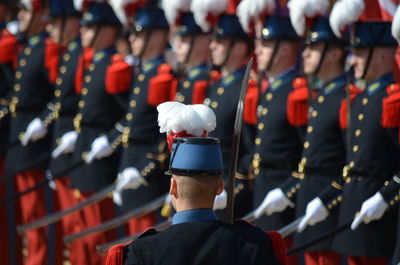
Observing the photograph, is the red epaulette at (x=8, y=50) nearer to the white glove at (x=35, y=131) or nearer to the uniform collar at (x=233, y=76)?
the white glove at (x=35, y=131)

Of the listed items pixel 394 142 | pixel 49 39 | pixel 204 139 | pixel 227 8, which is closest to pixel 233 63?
pixel 227 8

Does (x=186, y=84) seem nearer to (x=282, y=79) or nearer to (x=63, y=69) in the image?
(x=282, y=79)

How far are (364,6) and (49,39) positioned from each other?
3.98 metres

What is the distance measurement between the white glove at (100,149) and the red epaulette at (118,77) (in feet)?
1.22

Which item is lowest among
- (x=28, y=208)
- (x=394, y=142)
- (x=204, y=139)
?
(x=28, y=208)

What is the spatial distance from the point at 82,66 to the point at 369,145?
358 cm

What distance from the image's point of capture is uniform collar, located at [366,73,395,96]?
23.4 feet

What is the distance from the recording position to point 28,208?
10.7m

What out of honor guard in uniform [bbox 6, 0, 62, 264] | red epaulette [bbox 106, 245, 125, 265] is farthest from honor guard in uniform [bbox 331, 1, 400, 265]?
honor guard in uniform [bbox 6, 0, 62, 264]

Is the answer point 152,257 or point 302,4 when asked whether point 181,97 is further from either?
point 152,257

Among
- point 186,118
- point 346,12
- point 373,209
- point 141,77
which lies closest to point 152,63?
point 141,77

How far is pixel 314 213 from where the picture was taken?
23.8 feet

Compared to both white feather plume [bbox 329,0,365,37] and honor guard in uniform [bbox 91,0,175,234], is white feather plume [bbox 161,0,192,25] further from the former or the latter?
white feather plume [bbox 329,0,365,37]

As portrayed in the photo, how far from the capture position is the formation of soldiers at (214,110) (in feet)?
23.4
